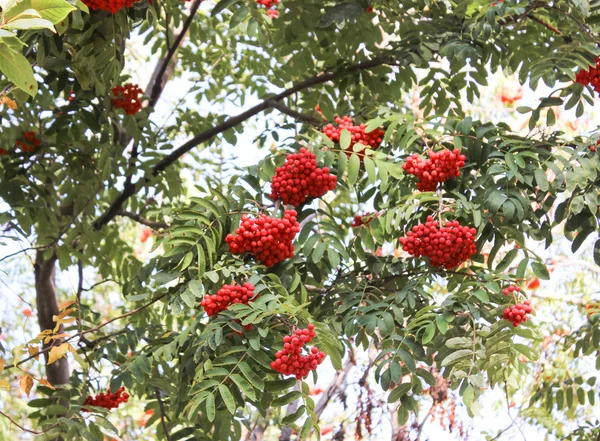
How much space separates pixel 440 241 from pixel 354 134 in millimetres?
673

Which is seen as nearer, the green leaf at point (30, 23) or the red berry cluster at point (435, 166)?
the green leaf at point (30, 23)

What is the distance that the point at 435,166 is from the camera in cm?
313

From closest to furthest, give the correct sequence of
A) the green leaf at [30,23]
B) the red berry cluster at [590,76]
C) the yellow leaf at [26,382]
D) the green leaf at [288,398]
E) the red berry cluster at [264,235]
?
the green leaf at [30,23], the green leaf at [288,398], the red berry cluster at [264,235], the yellow leaf at [26,382], the red berry cluster at [590,76]

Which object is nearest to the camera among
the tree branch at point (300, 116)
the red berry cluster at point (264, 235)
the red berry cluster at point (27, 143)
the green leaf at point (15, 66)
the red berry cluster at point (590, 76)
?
the green leaf at point (15, 66)

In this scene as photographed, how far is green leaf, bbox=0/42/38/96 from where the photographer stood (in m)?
1.83

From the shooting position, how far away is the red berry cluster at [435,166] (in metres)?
3.12

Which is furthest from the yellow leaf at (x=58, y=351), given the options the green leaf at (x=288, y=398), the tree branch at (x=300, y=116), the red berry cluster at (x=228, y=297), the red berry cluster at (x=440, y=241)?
the tree branch at (x=300, y=116)

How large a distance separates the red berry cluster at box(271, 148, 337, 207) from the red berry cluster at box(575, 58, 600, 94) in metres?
1.22

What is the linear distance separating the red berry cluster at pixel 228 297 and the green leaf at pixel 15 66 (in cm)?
109

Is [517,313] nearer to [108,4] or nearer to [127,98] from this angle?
[108,4]

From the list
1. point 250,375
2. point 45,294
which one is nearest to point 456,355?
point 250,375

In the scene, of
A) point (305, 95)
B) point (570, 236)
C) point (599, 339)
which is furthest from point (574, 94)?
point (305, 95)

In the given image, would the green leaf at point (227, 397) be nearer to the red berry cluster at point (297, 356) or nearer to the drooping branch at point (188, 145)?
the red berry cluster at point (297, 356)

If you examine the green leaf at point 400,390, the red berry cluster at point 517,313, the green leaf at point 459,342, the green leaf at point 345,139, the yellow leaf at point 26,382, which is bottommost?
the green leaf at point 400,390
